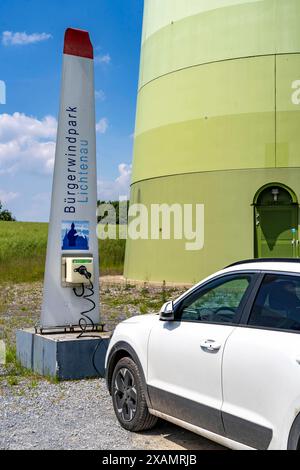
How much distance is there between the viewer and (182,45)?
2155 centimetres

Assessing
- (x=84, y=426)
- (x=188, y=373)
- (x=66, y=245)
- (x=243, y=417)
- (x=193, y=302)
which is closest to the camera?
Result: (x=243, y=417)

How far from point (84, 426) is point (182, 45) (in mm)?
17683

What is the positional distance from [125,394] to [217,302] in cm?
142

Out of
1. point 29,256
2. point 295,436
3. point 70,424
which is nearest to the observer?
point 295,436

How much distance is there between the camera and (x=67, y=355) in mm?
8211

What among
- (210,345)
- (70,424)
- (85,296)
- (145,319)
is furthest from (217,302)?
(85,296)

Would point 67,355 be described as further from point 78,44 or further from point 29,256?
point 29,256

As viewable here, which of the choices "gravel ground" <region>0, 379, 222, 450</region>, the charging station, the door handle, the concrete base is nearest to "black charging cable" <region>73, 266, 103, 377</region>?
the charging station

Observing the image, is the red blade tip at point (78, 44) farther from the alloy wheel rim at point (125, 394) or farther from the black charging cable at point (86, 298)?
the alloy wheel rim at point (125, 394)

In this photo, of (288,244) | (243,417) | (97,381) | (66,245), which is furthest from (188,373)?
(288,244)

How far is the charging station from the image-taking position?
29.1 feet

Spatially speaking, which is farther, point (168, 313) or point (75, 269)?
point (75, 269)

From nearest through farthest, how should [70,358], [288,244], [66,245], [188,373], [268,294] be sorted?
1. [268,294]
2. [188,373]
3. [70,358]
4. [66,245]
5. [288,244]
